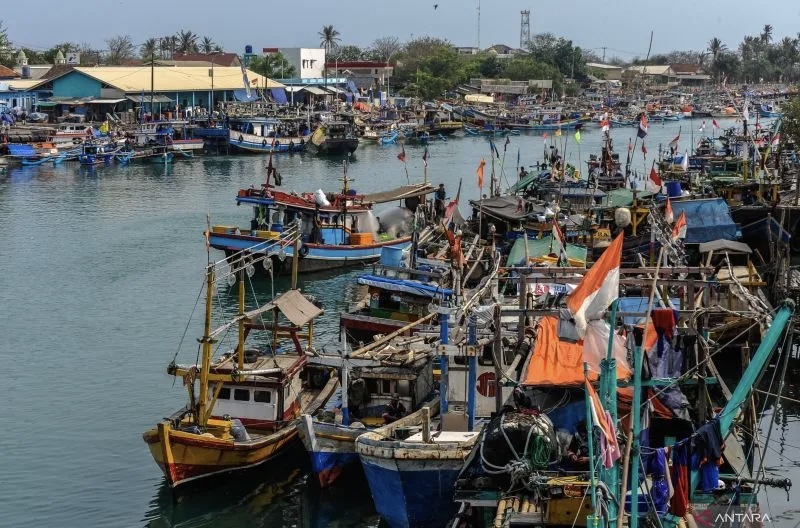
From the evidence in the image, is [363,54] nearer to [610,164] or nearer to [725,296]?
[610,164]

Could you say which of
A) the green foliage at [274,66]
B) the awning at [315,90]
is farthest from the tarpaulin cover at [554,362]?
the green foliage at [274,66]

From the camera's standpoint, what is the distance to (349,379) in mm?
18719

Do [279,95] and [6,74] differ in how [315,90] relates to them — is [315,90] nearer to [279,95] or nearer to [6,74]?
[279,95]

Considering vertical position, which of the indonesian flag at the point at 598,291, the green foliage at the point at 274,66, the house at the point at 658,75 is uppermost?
the house at the point at 658,75

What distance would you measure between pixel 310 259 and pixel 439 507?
20.1m

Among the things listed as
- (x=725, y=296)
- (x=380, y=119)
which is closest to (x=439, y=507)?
(x=725, y=296)

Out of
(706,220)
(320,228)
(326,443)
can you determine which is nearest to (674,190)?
(706,220)

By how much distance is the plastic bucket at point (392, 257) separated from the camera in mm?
26703

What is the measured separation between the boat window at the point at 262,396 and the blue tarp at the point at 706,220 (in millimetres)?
15581

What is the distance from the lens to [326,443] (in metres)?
17.7

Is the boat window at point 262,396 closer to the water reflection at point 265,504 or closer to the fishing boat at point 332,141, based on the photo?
the water reflection at point 265,504

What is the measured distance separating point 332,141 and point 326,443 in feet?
194

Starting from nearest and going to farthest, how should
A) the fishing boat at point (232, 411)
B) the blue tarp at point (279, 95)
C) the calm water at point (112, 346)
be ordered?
the fishing boat at point (232, 411) → the calm water at point (112, 346) → the blue tarp at point (279, 95)

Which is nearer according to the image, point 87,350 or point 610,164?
point 87,350
